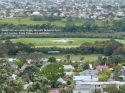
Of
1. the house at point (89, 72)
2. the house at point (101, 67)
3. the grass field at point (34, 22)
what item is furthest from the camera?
the grass field at point (34, 22)

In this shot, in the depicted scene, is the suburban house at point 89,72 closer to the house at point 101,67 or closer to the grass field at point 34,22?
the house at point 101,67

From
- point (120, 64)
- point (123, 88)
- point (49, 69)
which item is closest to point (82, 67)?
point (120, 64)

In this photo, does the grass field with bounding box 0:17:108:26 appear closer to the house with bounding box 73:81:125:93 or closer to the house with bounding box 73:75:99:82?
the house with bounding box 73:75:99:82

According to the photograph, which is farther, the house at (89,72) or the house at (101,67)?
the house at (101,67)

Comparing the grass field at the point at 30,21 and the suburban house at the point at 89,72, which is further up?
the suburban house at the point at 89,72

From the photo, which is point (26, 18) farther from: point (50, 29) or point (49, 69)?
Answer: point (49, 69)

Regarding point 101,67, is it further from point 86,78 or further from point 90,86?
A: point 90,86

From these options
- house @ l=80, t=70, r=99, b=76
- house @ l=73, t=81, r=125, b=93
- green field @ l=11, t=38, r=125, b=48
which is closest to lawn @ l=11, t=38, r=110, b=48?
green field @ l=11, t=38, r=125, b=48

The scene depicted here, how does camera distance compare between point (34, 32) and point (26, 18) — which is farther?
point (26, 18)

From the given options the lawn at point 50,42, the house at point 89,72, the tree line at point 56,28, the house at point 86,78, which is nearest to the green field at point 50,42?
the lawn at point 50,42

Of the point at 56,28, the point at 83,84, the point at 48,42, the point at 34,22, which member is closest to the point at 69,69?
the point at 83,84

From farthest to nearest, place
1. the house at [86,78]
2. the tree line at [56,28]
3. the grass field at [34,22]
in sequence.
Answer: the grass field at [34,22] → the tree line at [56,28] → the house at [86,78]
